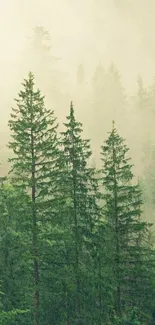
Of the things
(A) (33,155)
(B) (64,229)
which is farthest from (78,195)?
(A) (33,155)

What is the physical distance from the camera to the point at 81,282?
2241 centimetres

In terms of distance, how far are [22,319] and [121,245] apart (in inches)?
296

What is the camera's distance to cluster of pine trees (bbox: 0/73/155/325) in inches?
809

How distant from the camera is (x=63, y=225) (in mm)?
22375

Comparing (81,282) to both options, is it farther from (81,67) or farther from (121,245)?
(81,67)

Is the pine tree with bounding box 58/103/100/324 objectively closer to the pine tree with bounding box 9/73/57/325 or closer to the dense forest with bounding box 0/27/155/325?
the dense forest with bounding box 0/27/155/325

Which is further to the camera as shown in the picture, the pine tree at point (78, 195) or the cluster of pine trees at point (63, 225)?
the pine tree at point (78, 195)

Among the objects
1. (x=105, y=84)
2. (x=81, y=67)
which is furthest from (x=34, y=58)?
A: (x=105, y=84)

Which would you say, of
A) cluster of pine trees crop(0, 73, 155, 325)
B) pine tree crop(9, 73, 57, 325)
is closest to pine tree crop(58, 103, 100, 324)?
cluster of pine trees crop(0, 73, 155, 325)

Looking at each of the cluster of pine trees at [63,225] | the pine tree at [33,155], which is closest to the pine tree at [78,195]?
the cluster of pine trees at [63,225]

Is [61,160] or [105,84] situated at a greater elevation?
[105,84]

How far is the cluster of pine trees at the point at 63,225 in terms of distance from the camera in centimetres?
2055

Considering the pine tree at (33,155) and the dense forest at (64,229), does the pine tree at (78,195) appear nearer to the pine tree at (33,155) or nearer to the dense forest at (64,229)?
the dense forest at (64,229)

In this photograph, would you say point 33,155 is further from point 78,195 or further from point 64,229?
point 64,229
